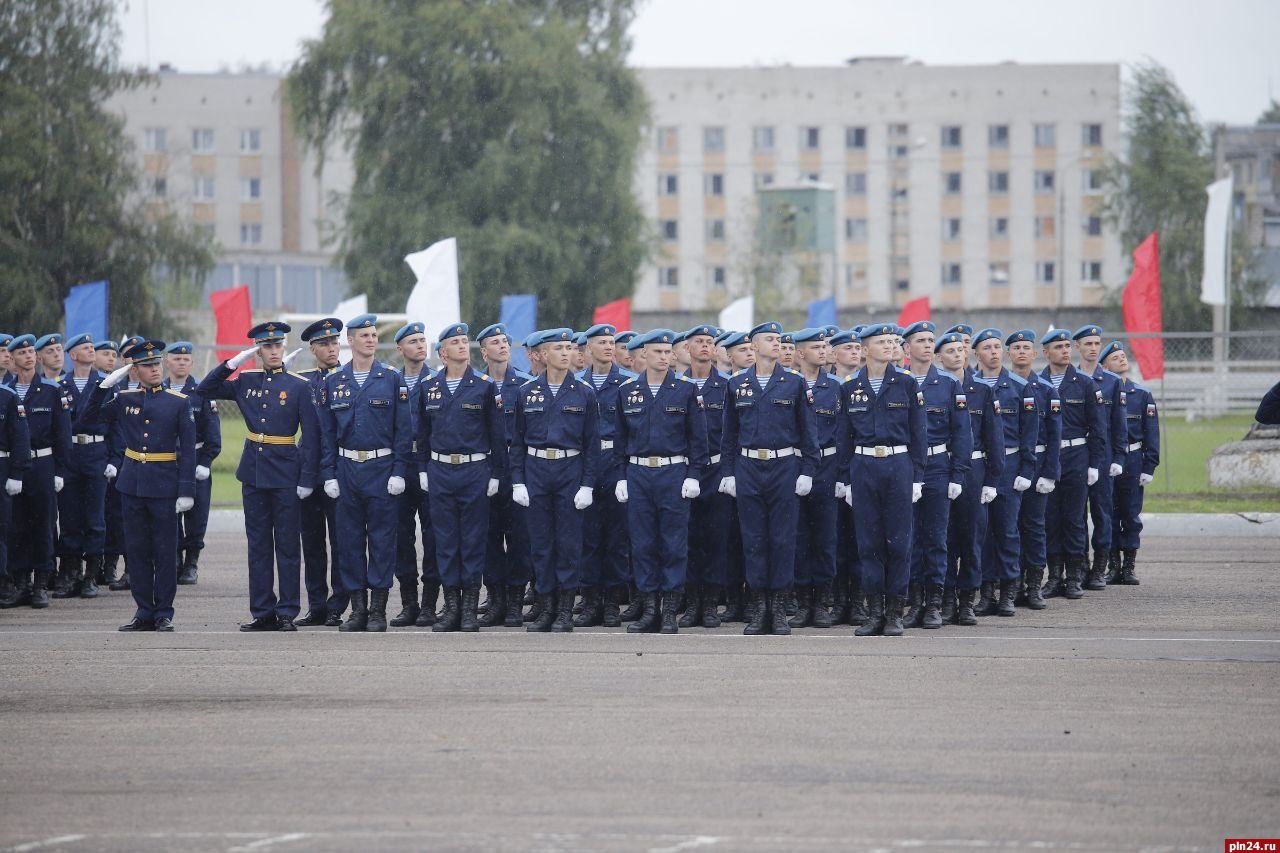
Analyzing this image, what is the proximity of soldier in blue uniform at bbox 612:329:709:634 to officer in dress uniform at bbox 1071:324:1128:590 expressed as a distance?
4.10m

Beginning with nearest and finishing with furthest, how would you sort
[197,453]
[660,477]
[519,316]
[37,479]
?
[660,477]
[37,479]
[197,453]
[519,316]

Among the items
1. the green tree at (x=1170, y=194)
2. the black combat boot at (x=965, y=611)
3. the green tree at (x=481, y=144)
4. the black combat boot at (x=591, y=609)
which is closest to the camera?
the black combat boot at (x=965, y=611)

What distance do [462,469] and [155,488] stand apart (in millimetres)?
2103

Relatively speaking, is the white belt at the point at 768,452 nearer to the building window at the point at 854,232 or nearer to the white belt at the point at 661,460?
the white belt at the point at 661,460

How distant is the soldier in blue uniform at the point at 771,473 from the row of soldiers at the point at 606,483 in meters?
0.01

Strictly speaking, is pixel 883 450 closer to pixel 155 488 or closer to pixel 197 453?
pixel 155 488

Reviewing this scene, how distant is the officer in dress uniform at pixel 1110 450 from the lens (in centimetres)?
1416

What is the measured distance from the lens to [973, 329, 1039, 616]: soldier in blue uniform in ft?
40.8

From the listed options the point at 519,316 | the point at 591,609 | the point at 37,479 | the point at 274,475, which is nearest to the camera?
the point at 274,475

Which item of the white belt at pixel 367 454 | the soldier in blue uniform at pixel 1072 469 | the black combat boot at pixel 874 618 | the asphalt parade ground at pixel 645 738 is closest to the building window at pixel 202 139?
the soldier in blue uniform at pixel 1072 469

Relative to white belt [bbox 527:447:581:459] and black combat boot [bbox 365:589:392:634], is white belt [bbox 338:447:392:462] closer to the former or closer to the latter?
black combat boot [bbox 365:589:392:634]

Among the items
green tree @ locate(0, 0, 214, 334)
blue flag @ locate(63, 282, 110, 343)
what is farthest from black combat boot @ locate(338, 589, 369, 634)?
green tree @ locate(0, 0, 214, 334)

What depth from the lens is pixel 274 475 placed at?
38.5 feet

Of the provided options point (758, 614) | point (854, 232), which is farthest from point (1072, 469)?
point (854, 232)
